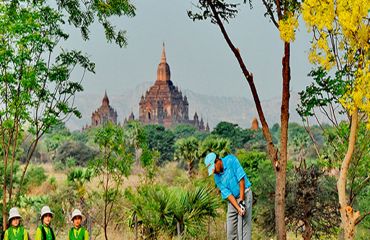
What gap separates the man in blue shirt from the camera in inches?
255

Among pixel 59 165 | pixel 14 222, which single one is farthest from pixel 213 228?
pixel 59 165

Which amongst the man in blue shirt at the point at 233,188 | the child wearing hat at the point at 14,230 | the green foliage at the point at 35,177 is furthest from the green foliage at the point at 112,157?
the green foliage at the point at 35,177

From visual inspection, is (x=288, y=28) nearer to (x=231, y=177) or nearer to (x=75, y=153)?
(x=231, y=177)

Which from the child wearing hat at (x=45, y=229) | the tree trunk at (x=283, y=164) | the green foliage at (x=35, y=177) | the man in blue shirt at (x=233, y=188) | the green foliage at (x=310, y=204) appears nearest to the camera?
the child wearing hat at (x=45, y=229)

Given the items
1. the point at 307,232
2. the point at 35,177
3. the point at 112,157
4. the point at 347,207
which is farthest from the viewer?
the point at 35,177

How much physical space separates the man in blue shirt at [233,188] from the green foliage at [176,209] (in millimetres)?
4986

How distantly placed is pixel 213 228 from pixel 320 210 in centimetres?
261

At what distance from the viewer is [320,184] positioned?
16281 mm

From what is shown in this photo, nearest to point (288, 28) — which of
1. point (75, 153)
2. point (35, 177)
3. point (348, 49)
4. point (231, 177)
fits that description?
point (348, 49)

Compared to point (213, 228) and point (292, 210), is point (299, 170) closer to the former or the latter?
point (292, 210)

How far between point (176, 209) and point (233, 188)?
17.2 feet

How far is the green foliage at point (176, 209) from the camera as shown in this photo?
11609mm

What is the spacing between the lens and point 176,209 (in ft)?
38.3

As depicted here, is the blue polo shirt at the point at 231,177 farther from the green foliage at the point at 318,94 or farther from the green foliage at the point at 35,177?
the green foliage at the point at 35,177
